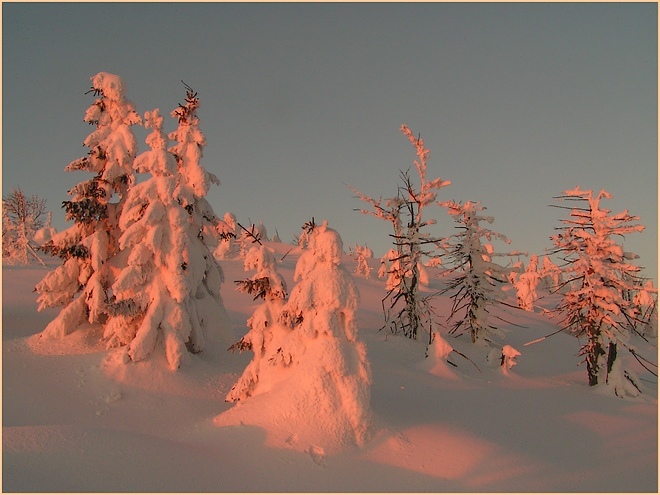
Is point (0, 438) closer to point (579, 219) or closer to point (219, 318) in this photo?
point (219, 318)

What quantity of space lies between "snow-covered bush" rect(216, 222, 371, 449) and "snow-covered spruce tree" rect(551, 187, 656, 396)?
12.0m

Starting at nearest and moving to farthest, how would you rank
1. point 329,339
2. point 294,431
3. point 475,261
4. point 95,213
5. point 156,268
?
point 294,431 → point 329,339 → point 156,268 → point 95,213 → point 475,261

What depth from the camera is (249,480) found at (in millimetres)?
8820

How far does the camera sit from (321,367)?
1091 cm

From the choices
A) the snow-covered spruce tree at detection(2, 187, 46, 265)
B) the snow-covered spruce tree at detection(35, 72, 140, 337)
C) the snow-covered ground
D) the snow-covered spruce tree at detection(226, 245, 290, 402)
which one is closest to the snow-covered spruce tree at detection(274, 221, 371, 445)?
the snow-covered ground

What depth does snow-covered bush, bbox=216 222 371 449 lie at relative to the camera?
34.4ft

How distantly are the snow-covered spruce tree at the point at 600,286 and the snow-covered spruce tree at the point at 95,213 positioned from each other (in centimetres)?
1841

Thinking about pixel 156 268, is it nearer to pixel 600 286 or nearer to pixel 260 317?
pixel 260 317

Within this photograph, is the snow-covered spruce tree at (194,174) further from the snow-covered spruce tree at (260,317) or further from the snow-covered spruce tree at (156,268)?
the snow-covered spruce tree at (260,317)

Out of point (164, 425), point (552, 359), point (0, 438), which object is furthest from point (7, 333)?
point (552, 359)

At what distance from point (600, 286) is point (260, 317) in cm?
1446

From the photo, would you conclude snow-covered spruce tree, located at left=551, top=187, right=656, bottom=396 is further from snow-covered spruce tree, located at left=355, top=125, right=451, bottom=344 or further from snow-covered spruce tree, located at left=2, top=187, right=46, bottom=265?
snow-covered spruce tree, located at left=2, top=187, right=46, bottom=265

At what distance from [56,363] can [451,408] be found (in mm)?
13081

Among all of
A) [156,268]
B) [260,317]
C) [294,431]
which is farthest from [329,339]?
[156,268]
